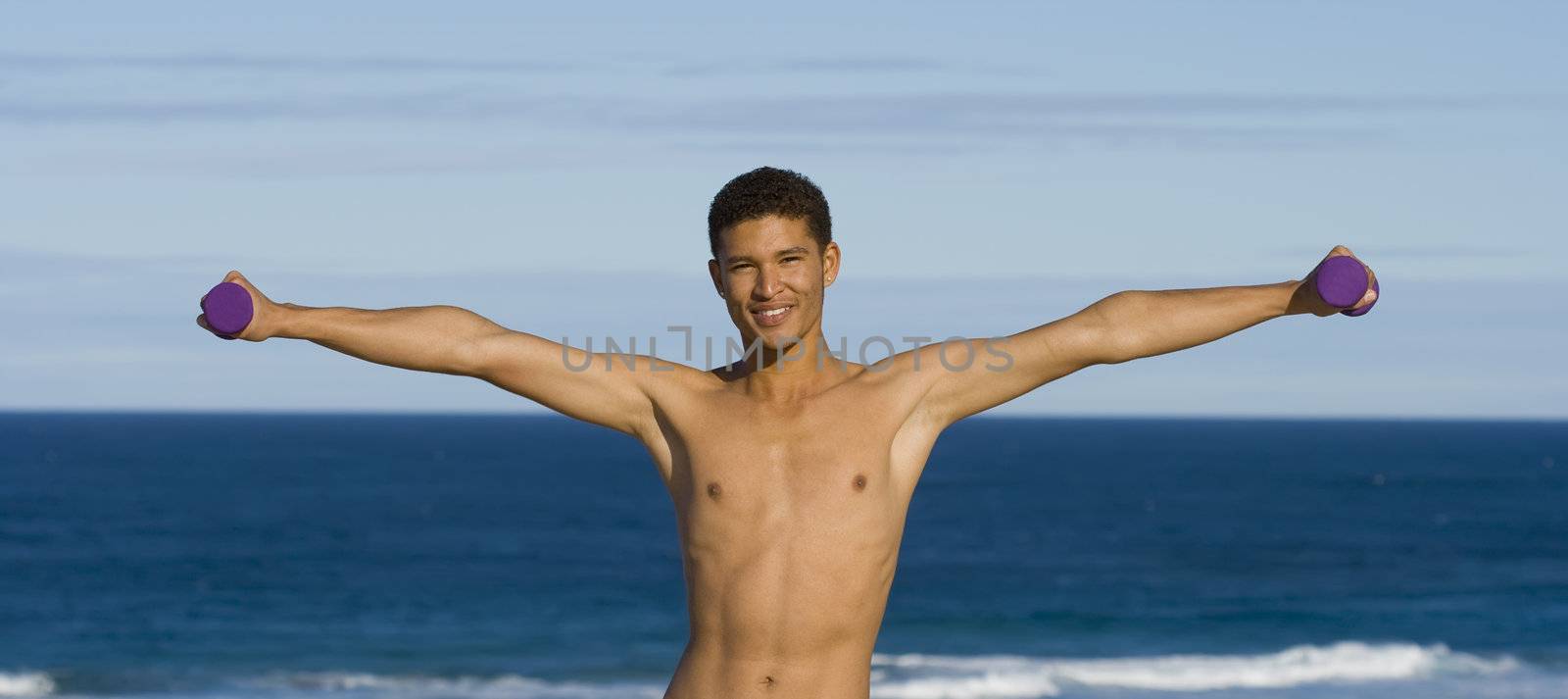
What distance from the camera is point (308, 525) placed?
5566cm

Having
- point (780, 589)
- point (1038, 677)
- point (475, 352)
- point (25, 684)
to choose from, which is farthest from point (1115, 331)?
point (25, 684)

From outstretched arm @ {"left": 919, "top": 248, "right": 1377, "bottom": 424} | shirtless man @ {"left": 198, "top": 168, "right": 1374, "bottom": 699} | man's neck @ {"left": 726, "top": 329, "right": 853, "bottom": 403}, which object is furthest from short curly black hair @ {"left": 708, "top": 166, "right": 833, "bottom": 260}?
outstretched arm @ {"left": 919, "top": 248, "right": 1377, "bottom": 424}

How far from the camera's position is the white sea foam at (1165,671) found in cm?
2688

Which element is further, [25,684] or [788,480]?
[25,684]

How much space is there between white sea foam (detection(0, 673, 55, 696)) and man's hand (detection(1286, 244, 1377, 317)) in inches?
1050

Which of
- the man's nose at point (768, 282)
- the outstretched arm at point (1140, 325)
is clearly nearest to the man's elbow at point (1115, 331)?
the outstretched arm at point (1140, 325)

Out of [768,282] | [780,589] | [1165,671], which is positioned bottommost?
[780,589]

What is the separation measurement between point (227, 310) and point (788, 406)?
1.62 metres

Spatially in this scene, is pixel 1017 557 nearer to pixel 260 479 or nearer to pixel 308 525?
pixel 308 525

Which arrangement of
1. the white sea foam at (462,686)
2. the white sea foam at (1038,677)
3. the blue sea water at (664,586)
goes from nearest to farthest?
the white sea foam at (1038,677)
the white sea foam at (462,686)
the blue sea water at (664,586)

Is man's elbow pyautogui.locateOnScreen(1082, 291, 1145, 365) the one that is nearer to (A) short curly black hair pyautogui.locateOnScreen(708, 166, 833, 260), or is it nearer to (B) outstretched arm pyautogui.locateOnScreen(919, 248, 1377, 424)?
(B) outstretched arm pyautogui.locateOnScreen(919, 248, 1377, 424)

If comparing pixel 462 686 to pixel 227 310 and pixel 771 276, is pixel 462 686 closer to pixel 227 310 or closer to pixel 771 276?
pixel 771 276

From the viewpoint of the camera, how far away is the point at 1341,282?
4.87 metres

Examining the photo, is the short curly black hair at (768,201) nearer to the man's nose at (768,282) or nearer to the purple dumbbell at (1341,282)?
the man's nose at (768,282)
